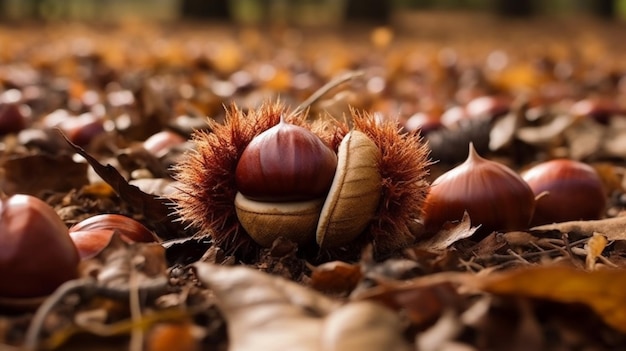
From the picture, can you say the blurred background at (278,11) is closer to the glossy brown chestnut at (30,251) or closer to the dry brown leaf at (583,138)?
the dry brown leaf at (583,138)

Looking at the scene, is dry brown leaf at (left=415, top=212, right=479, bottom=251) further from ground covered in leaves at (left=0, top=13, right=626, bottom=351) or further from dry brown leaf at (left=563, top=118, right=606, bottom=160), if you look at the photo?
dry brown leaf at (left=563, top=118, right=606, bottom=160)

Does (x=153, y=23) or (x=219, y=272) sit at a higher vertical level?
(x=219, y=272)

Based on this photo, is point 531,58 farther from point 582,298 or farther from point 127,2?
point 127,2

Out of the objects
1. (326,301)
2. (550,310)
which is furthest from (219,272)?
(550,310)

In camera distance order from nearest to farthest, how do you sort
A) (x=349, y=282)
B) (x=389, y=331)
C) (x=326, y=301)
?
(x=389, y=331)
(x=326, y=301)
(x=349, y=282)

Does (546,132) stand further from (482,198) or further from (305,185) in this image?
(305,185)

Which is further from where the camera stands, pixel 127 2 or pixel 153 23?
pixel 127 2
